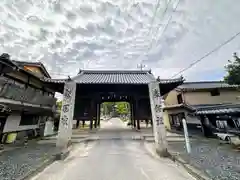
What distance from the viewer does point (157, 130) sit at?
7797 millimetres

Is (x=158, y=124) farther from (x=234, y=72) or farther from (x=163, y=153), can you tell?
(x=234, y=72)

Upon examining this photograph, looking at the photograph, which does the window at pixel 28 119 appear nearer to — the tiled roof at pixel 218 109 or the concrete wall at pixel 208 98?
the tiled roof at pixel 218 109

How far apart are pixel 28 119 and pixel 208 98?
1904 centimetres

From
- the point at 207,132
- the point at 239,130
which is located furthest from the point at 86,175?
the point at 207,132

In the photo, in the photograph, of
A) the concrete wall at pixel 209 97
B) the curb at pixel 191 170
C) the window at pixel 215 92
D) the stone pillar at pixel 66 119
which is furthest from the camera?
the window at pixel 215 92

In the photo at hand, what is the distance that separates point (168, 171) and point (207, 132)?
9.37m

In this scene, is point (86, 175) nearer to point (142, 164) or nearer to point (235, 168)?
point (142, 164)

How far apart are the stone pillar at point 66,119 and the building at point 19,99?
117 inches

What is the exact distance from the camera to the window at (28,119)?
12.3 meters

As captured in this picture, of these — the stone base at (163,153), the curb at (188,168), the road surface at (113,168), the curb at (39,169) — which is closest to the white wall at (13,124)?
the curb at (39,169)

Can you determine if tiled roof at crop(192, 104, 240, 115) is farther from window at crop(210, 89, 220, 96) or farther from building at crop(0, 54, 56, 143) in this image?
building at crop(0, 54, 56, 143)

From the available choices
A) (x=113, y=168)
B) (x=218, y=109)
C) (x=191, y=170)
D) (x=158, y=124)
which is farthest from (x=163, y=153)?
(x=218, y=109)

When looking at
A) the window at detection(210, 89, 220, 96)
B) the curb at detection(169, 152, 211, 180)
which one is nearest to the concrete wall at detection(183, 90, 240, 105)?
the window at detection(210, 89, 220, 96)

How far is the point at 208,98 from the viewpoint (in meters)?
16.5
